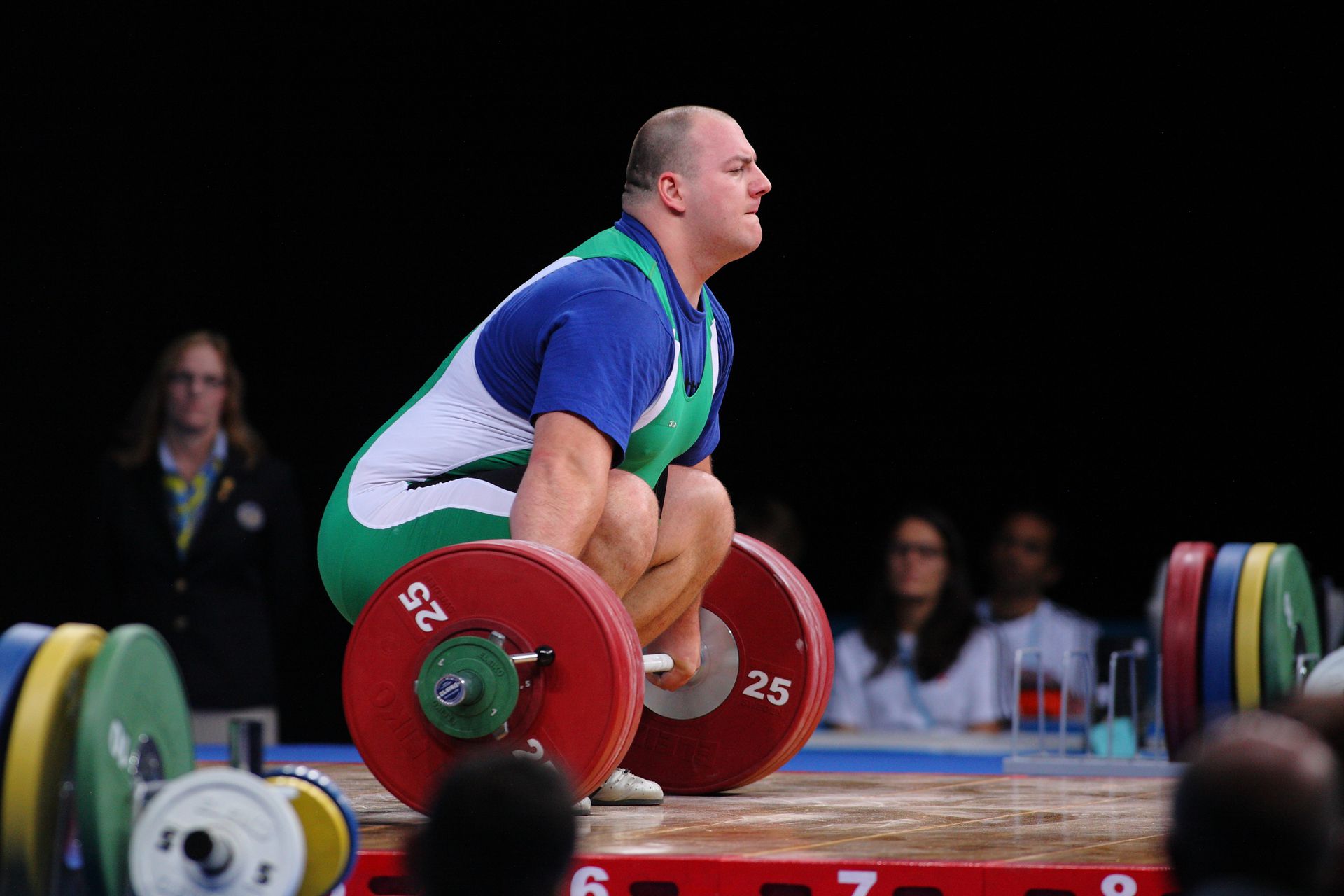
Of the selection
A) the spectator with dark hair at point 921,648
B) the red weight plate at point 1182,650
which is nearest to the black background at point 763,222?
the spectator with dark hair at point 921,648

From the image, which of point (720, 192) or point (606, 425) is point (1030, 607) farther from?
point (606, 425)

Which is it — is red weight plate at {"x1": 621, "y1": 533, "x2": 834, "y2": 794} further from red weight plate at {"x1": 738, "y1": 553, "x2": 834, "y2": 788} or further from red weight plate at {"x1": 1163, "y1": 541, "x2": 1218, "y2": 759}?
red weight plate at {"x1": 1163, "y1": 541, "x2": 1218, "y2": 759}

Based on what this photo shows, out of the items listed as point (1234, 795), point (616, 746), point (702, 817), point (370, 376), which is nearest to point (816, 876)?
point (616, 746)

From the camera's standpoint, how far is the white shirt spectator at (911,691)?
536 centimetres

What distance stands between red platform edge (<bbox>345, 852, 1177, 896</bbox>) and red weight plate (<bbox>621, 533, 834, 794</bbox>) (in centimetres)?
102

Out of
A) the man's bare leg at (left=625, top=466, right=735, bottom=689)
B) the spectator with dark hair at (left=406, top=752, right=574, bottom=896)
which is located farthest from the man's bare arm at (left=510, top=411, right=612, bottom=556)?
the spectator with dark hair at (left=406, top=752, right=574, bottom=896)

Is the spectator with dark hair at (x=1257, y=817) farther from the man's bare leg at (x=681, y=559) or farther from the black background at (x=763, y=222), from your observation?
the black background at (x=763, y=222)

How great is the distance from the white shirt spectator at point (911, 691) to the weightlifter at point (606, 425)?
2.48 m

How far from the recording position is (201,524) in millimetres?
4738

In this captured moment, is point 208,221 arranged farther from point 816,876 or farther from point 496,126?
point 816,876

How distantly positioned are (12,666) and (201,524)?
3.05 m

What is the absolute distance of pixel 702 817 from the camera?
8.70ft

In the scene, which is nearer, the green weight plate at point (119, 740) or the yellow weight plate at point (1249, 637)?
the green weight plate at point (119, 740)

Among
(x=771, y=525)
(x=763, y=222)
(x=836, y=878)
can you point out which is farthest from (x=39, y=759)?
(x=763, y=222)
